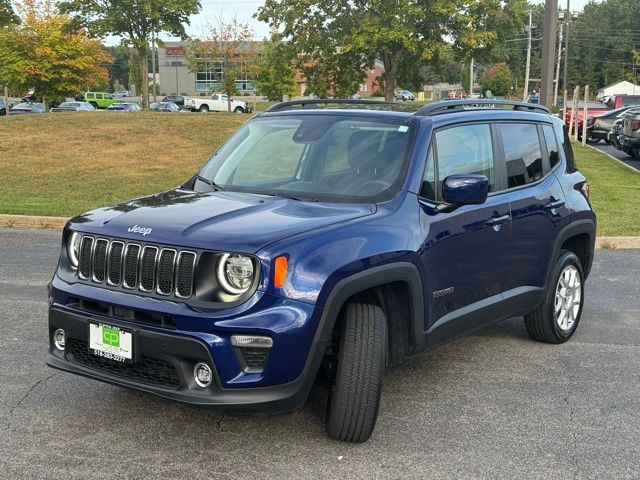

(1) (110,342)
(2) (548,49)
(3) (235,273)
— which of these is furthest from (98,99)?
(3) (235,273)

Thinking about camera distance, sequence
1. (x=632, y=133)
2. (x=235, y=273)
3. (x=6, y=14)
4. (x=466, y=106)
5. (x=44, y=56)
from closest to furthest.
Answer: (x=235, y=273) < (x=466, y=106) < (x=632, y=133) < (x=6, y=14) < (x=44, y=56)

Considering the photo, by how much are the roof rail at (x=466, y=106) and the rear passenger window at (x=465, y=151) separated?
164mm

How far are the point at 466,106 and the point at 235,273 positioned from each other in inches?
97.2

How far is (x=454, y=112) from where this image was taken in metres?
5.26

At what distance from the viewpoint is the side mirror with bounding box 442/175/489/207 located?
4.60 meters

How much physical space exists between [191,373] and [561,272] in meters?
3.29

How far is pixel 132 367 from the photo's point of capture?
3.97m

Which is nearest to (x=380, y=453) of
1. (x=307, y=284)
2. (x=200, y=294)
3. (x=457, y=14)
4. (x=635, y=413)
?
(x=307, y=284)

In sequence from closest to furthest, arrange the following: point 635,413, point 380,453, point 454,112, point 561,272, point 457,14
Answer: point 380,453, point 635,413, point 454,112, point 561,272, point 457,14

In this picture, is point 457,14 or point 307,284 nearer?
point 307,284

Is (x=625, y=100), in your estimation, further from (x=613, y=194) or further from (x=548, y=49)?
(x=548, y=49)

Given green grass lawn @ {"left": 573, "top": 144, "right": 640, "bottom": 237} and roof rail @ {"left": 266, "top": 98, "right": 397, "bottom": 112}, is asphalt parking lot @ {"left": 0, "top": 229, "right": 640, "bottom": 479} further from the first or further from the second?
green grass lawn @ {"left": 573, "top": 144, "right": 640, "bottom": 237}

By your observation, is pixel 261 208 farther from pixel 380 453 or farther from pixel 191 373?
pixel 380 453

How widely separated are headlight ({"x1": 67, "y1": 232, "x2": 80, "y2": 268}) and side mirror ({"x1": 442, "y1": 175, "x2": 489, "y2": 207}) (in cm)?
212
